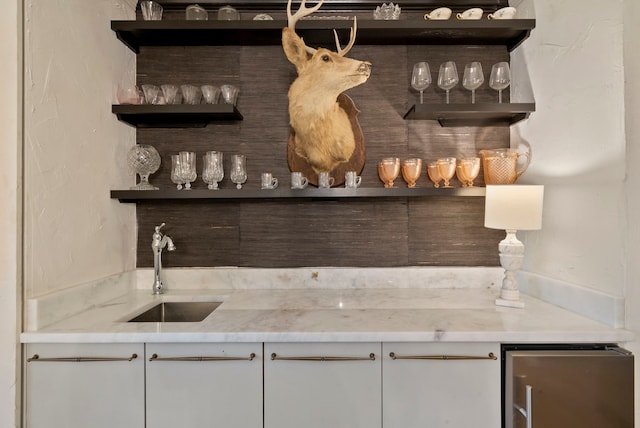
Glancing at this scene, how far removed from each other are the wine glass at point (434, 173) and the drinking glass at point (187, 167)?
1303mm

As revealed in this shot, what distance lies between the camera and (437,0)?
6.34 ft

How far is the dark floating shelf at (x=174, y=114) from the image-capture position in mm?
1743

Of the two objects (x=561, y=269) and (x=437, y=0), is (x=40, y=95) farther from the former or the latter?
(x=561, y=269)

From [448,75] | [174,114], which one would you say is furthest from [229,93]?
[448,75]

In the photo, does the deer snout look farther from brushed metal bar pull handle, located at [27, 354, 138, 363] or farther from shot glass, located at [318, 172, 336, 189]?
brushed metal bar pull handle, located at [27, 354, 138, 363]

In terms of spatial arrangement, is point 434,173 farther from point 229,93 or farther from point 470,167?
point 229,93

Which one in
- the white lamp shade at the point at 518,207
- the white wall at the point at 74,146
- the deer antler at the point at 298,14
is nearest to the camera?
the white wall at the point at 74,146

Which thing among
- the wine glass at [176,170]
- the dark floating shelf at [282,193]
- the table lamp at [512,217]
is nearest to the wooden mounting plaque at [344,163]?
the dark floating shelf at [282,193]

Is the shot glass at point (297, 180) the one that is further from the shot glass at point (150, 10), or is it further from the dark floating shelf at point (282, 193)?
the shot glass at point (150, 10)

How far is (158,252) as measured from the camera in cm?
180

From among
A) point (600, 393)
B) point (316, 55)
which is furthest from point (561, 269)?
point (316, 55)

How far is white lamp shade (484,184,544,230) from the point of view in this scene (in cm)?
150

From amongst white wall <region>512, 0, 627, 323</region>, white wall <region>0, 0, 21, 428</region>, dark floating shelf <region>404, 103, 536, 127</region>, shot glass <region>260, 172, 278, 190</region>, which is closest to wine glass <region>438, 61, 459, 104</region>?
dark floating shelf <region>404, 103, 536, 127</region>

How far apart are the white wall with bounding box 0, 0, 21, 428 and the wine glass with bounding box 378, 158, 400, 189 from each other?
1.58 meters
